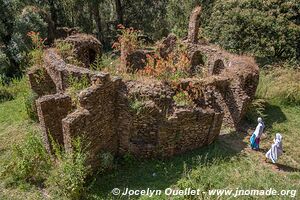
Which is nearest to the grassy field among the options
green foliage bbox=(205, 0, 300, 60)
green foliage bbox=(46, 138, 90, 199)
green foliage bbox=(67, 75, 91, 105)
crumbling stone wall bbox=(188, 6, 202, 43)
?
green foliage bbox=(46, 138, 90, 199)

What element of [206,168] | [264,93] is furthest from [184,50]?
[206,168]

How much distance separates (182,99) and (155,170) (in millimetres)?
2295

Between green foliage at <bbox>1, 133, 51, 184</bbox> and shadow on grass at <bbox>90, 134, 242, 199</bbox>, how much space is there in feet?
5.61

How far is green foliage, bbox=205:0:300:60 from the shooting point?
1688 cm

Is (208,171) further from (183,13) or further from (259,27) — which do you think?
(183,13)

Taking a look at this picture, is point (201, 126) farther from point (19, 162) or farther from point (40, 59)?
point (40, 59)

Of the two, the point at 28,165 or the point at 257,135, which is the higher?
the point at 257,135

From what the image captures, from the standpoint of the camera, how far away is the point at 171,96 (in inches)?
383

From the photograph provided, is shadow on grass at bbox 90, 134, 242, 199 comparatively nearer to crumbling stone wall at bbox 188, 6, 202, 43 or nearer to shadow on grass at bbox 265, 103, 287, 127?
shadow on grass at bbox 265, 103, 287, 127

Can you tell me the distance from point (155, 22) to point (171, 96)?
1803 cm

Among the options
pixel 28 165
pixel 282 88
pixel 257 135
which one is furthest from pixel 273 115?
pixel 28 165

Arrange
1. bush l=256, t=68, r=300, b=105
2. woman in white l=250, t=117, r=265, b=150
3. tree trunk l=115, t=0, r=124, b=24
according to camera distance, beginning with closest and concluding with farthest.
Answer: woman in white l=250, t=117, r=265, b=150
bush l=256, t=68, r=300, b=105
tree trunk l=115, t=0, r=124, b=24

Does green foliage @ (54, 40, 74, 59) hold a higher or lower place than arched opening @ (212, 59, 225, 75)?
higher

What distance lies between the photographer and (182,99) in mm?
9711
